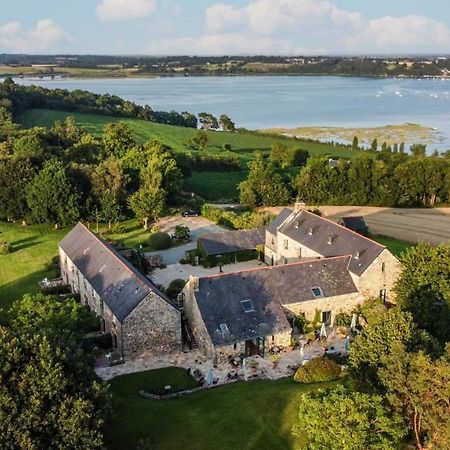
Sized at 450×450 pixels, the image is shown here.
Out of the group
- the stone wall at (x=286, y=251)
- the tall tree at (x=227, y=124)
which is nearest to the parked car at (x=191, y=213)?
the stone wall at (x=286, y=251)

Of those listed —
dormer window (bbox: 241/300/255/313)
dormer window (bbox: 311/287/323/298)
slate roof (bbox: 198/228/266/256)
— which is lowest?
slate roof (bbox: 198/228/266/256)

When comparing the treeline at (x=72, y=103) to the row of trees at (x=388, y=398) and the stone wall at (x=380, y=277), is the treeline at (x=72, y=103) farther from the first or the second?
the row of trees at (x=388, y=398)

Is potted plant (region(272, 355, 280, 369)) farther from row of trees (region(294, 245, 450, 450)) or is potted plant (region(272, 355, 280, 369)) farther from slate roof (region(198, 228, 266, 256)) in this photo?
slate roof (region(198, 228, 266, 256))

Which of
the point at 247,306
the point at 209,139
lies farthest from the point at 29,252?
the point at 209,139

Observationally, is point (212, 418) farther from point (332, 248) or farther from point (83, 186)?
point (83, 186)

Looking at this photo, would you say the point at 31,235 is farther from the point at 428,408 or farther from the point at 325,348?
the point at 428,408


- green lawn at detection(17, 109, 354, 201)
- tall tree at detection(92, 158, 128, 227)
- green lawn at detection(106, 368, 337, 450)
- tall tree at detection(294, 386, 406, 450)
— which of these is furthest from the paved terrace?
green lawn at detection(17, 109, 354, 201)

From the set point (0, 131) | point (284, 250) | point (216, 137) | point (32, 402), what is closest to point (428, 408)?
point (32, 402)

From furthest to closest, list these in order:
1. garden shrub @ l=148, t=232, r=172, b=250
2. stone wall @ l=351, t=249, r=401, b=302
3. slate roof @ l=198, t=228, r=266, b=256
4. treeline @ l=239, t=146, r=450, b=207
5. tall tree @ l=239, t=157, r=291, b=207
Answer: treeline @ l=239, t=146, r=450, b=207 < tall tree @ l=239, t=157, r=291, b=207 < garden shrub @ l=148, t=232, r=172, b=250 < slate roof @ l=198, t=228, r=266, b=256 < stone wall @ l=351, t=249, r=401, b=302
